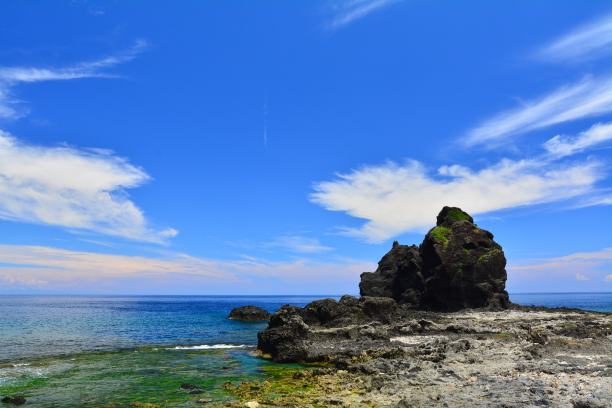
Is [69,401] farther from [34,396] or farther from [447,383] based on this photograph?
[447,383]

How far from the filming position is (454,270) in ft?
243

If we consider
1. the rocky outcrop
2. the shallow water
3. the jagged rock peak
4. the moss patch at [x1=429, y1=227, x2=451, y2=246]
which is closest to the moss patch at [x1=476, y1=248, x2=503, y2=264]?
the rocky outcrop

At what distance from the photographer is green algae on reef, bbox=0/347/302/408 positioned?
24031 mm

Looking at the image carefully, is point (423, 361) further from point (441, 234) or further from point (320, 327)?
point (441, 234)

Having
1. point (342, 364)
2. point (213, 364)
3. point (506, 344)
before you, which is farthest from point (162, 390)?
point (506, 344)

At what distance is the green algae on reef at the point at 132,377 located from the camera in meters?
24.0

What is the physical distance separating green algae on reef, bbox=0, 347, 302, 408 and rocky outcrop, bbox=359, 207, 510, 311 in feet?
144

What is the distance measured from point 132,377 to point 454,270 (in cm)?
5752

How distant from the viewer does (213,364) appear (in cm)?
3534

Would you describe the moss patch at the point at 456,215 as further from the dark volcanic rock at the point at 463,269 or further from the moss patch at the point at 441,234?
the moss patch at the point at 441,234

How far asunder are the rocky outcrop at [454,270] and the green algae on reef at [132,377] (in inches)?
1730

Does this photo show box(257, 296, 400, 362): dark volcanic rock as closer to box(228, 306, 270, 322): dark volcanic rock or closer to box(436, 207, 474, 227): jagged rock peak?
box(436, 207, 474, 227): jagged rock peak

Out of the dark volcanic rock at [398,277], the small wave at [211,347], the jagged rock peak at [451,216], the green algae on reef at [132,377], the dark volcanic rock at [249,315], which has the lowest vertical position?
the green algae on reef at [132,377]

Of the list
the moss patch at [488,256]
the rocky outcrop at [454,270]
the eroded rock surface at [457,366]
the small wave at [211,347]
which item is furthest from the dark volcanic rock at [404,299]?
the small wave at [211,347]
